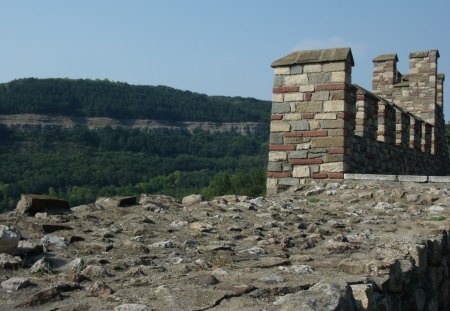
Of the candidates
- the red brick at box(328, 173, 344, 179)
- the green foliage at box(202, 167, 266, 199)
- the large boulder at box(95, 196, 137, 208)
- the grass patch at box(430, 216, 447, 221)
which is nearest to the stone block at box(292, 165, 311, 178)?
the red brick at box(328, 173, 344, 179)

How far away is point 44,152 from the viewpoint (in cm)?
8588

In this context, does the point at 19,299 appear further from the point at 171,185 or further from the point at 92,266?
the point at 171,185

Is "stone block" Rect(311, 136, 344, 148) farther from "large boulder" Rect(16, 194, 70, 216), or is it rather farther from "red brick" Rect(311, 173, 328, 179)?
"large boulder" Rect(16, 194, 70, 216)

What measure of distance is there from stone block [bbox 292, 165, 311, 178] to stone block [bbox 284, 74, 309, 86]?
1.34 meters

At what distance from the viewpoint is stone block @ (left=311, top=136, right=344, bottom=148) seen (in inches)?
338

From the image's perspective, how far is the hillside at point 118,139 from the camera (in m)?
73.9

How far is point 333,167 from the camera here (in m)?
8.65

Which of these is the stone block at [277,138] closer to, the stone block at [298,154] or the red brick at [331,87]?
the stone block at [298,154]

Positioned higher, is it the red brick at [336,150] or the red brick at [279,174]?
the red brick at [336,150]

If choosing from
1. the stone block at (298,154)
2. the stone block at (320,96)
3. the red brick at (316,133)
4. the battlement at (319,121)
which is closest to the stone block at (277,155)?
the battlement at (319,121)

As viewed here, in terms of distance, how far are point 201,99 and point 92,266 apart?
127295mm

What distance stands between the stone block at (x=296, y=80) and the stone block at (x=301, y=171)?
134 centimetres

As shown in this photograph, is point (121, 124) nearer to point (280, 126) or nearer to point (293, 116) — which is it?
point (280, 126)

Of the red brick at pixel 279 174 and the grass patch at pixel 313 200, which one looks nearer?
the grass patch at pixel 313 200
